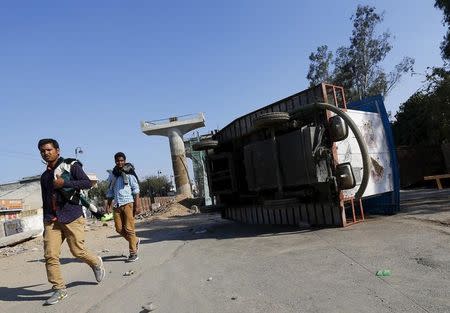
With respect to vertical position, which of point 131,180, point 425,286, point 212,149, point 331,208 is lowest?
point 425,286

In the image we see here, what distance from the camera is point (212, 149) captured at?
12461 millimetres

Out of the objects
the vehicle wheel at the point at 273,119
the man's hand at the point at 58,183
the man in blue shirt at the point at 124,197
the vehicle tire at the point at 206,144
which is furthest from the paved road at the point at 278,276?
the vehicle tire at the point at 206,144

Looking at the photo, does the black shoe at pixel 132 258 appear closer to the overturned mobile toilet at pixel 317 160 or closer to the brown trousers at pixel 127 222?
the brown trousers at pixel 127 222

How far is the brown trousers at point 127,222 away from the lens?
7875 millimetres

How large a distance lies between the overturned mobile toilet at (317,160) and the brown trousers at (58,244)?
424 centimetres

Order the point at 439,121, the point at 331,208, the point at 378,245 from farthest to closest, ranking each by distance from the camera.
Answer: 1. the point at 439,121
2. the point at 331,208
3. the point at 378,245

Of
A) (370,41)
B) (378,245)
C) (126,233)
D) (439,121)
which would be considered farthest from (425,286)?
(370,41)

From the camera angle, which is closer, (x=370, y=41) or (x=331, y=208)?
(x=331, y=208)

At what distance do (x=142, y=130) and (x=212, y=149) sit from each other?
41.5 m

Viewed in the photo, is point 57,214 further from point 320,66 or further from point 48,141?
point 320,66

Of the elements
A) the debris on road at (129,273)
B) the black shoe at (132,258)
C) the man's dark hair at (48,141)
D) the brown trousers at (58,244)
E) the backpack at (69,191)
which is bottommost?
the debris on road at (129,273)

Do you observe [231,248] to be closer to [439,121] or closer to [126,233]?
[126,233]

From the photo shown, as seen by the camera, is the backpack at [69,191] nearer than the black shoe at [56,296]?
No

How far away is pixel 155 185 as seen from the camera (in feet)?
298
